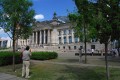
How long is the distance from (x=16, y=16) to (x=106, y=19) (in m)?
10.6

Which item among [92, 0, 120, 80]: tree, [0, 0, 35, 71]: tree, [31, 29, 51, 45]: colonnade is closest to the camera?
[92, 0, 120, 80]: tree

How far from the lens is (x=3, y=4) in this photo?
2333 centimetres

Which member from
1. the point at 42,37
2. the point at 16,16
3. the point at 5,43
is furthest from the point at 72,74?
the point at 5,43

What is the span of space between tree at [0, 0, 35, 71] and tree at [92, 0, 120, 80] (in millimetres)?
10076

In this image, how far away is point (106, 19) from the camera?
561 inches

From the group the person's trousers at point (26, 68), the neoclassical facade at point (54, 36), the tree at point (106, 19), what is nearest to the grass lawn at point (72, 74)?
the person's trousers at point (26, 68)

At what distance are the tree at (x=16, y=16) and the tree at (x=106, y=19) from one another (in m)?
10.1

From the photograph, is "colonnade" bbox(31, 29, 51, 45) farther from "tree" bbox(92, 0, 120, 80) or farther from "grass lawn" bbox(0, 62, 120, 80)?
"tree" bbox(92, 0, 120, 80)

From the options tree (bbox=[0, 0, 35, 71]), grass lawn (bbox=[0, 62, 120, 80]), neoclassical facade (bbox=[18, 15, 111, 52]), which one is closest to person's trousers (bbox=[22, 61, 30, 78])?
grass lawn (bbox=[0, 62, 120, 80])

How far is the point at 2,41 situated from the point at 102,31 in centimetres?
16316

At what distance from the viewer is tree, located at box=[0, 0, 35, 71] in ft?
75.7

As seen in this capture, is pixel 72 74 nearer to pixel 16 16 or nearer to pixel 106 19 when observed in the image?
pixel 106 19

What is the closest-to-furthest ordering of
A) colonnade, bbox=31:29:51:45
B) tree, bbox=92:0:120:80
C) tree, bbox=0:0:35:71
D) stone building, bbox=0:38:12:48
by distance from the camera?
tree, bbox=92:0:120:80, tree, bbox=0:0:35:71, colonnade, bbox=31:29:51:45, stone building, bbox=0:38:12:48

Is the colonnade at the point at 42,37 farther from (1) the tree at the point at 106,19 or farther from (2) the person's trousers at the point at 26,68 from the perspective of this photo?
(1) the tree at the point at 106,19
